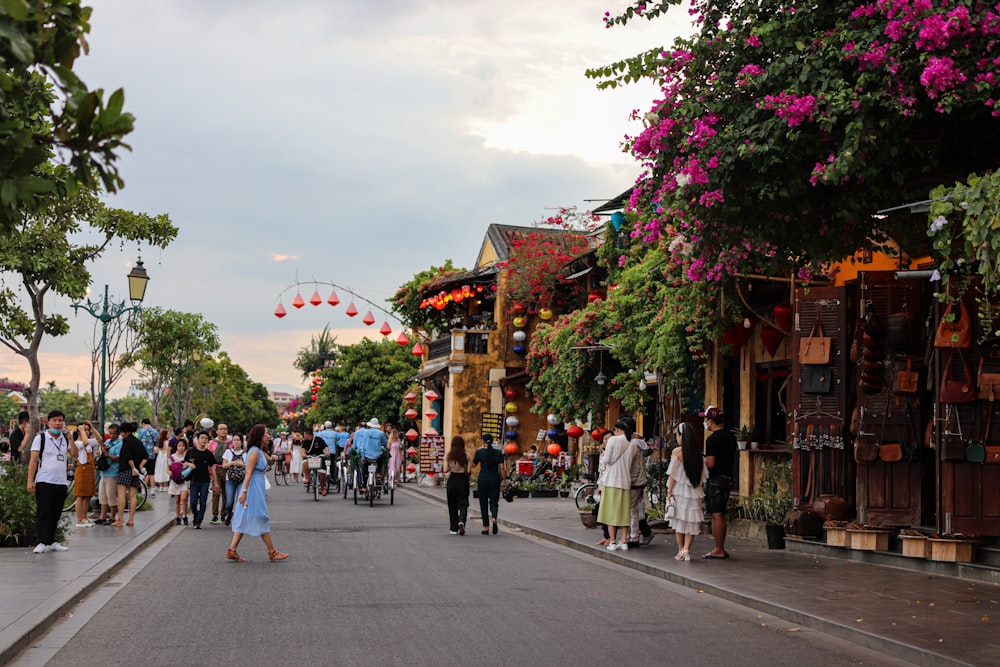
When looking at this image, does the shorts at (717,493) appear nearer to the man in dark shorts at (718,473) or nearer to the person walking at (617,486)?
the man in dark shorts at (718,473)

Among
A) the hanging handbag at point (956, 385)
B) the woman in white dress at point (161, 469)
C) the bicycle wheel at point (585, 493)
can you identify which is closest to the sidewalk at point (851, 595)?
the hanging handbag at point (956, 385)

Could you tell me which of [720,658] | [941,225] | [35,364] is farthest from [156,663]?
[35,364]

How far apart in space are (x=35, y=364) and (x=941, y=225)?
75.6 ft

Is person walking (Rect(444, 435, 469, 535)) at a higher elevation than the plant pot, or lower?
higher

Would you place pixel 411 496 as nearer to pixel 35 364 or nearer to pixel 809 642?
pixel 35 364

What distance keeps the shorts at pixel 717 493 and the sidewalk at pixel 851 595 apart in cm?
72

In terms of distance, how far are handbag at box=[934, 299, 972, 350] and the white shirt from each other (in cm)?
1129

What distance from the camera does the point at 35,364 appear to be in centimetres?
2711

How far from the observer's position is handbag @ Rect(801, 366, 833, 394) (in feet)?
53.9

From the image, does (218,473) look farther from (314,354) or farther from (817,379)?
(314,354)

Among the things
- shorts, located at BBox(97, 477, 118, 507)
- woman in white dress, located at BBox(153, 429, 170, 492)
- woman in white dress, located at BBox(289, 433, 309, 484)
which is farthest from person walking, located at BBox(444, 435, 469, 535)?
woman in white dress, located at BBox(289, 433, 309, 484)

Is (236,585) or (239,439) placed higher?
(239,439)

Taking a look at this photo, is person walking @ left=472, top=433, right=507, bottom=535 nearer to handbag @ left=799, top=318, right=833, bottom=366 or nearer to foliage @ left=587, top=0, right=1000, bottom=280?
handbag @ left=799, top=318, right=833, bottom=366

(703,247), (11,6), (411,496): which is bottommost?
(411,496)
